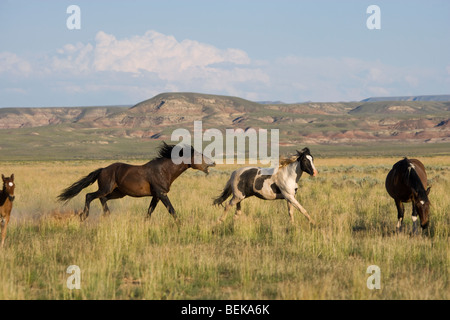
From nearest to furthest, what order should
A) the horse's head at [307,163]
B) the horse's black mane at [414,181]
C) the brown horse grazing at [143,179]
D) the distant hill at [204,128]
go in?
the horse's black mane at [414,181]
the horse's head at [307,163]
the brown horse grazing at [143,179]
the distant hill at [204,128]

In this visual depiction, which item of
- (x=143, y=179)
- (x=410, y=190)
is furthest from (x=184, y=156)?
(x=410, y=190)

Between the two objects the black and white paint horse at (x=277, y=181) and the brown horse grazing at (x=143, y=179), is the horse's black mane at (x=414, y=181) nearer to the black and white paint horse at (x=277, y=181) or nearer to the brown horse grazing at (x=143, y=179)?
the black and white paint horse at (x=277, y=181)

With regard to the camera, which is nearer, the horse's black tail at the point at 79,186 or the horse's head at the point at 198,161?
the horse's head at the point at 198,161

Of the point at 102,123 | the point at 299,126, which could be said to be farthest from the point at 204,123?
the point at 102,123

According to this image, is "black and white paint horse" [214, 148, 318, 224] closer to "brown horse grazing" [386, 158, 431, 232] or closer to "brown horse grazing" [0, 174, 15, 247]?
"brown horse grazing" [386, 158, 431, 232]

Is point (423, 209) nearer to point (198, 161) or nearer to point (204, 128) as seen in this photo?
point (198, 161)

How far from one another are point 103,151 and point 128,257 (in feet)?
325

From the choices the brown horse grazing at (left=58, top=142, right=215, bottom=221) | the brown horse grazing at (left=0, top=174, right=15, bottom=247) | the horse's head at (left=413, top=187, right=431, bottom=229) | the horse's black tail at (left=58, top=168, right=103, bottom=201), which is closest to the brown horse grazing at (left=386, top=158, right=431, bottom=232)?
the horse's head at (left=413, top=187, right=431, bottom=229)

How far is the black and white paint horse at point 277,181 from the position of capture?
1078 cm

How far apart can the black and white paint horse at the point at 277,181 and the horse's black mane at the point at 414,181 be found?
6.14 feet

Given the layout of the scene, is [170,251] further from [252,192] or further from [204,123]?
[204,123]

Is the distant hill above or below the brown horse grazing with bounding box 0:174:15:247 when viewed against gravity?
above

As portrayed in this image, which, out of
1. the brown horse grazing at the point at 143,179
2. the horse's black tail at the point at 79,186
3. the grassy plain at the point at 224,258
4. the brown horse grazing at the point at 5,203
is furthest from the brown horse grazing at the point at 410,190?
the brown horse grazing at the point at 5,203

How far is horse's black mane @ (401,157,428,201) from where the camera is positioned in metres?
9.45
